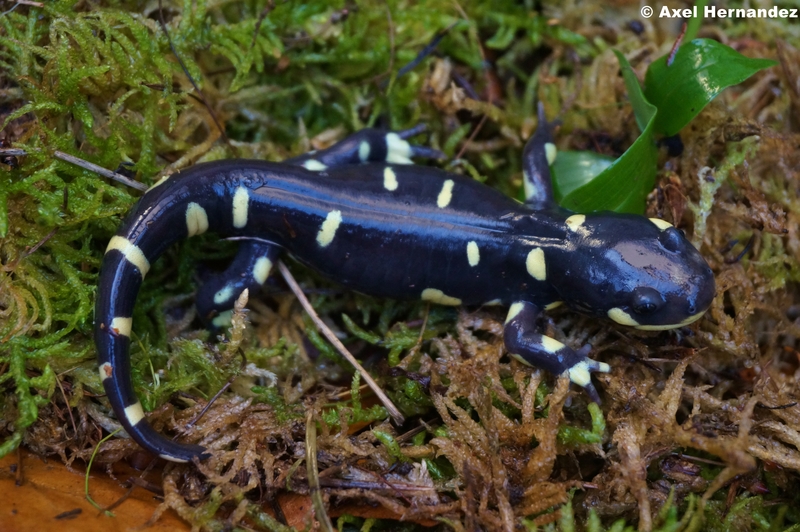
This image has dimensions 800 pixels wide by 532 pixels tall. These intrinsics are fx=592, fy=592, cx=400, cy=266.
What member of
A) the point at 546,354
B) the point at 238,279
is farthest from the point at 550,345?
the point at 238,279

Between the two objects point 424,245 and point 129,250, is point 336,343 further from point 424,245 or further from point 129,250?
point 129,250

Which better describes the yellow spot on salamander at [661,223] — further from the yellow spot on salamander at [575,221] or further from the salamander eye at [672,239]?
the yellow spot on salamander at [575,221]

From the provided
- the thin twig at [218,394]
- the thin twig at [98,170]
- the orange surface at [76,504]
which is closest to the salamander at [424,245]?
the thin twig at [98,170]

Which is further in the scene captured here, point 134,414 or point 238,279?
point 238,279

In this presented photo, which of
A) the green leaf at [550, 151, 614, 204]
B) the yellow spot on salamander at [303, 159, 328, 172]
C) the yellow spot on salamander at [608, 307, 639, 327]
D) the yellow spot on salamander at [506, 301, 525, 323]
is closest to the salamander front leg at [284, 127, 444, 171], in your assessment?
the yellow spot on salamander at [303, 159, 328, 172]

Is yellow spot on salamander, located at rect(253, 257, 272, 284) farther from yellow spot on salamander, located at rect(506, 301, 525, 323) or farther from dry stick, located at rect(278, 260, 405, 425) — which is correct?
yellow spot on salamander, located at rect(506, 301, 525, 323)

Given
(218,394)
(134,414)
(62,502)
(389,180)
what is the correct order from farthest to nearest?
(389,180) → (218,394) → (134,414) → (62,502)
